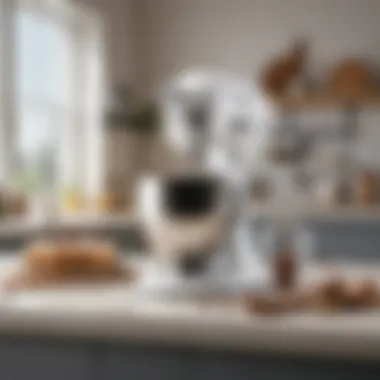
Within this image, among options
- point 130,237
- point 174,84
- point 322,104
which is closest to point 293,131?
point 322,104

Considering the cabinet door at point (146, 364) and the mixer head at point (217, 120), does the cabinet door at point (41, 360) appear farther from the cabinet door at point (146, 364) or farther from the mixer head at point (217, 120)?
the mixer head at point (217, 120)

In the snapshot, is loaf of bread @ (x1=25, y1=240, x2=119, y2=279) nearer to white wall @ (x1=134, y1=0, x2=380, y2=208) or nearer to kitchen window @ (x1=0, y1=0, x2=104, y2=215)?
kitchen window @ (x1=0, y1=0, x2=104, y2=215)

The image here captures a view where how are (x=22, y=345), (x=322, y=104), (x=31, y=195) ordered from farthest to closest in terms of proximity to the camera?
(x=322, y=104) → (x=31, y=195) → (x=22, y=345)

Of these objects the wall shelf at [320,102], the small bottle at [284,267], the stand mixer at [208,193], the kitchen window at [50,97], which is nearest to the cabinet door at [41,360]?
the stand mixer at [208,193]

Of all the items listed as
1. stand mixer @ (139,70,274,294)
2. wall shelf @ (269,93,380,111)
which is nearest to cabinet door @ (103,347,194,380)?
stand mixer @ (139,70,274,294)

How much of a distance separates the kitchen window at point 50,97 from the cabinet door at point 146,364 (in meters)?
3.24

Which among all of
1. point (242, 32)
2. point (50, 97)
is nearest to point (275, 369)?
point (50, 97)

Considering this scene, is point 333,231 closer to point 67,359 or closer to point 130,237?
point 130,237

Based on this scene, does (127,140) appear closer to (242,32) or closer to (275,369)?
(242,32)

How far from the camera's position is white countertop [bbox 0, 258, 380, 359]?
94 centimetres

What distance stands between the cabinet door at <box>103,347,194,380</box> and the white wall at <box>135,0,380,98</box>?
14.1ft

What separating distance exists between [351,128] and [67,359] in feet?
13.9

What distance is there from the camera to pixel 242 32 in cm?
532

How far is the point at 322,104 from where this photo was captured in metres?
5.09
